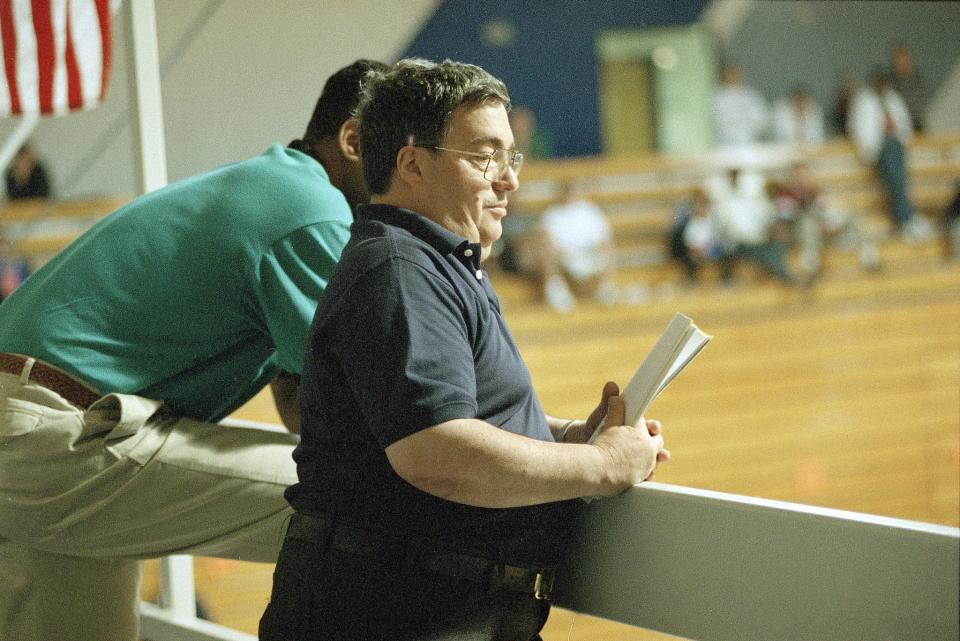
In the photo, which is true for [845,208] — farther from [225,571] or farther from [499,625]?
[499,625]

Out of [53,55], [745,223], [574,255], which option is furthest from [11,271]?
[745,223]

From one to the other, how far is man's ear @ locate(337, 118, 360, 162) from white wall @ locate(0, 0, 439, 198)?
0.64 m

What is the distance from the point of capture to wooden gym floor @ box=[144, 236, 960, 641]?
246 inches

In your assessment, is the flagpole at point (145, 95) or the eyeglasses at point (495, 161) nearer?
the eyeglasses at point (495, 161)

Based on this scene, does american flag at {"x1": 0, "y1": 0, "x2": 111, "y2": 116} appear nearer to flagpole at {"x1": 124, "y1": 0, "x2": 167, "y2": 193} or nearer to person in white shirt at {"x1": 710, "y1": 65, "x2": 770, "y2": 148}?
flagpole at {"x1": 124, "y1": 0, "x2": 167, "y2": 193}

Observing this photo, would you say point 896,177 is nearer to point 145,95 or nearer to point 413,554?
point 145,95

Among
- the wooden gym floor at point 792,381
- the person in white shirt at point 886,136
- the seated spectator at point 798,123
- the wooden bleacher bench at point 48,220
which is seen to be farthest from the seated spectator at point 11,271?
the person in white shirt at point 886,136

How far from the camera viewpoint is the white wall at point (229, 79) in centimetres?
274

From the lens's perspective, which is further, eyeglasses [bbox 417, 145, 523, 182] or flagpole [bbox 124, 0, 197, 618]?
flagpole [bbox 124, 0, 197, 618]

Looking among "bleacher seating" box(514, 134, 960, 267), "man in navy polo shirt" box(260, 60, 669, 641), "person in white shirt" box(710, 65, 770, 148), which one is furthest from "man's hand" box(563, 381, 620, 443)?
"person in white shirt" box(710, 65, 770, 148)

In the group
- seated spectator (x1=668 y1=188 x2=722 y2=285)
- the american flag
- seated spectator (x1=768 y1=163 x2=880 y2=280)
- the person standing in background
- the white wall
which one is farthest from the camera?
the person standing in background

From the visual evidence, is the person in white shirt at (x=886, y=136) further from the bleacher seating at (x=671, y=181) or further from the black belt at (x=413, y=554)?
the black belt at (x=413, y=554)

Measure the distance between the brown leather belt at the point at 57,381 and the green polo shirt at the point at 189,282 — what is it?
1 centimetres

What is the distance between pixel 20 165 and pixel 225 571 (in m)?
3.29
